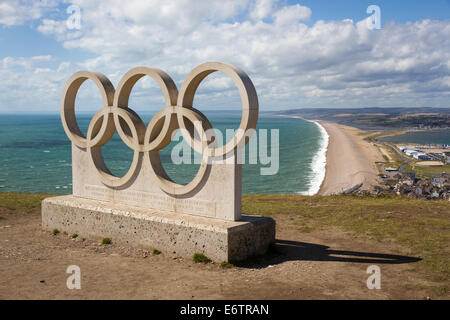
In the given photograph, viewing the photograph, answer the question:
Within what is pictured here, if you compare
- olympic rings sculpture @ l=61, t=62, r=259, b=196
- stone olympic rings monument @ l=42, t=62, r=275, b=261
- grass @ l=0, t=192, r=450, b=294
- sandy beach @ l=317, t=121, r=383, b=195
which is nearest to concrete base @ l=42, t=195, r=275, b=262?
stone olympic rings monument @ l=42, t=62, r=275, b=261

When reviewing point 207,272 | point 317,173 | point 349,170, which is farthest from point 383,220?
point 317,173

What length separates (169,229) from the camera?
34.6 ft

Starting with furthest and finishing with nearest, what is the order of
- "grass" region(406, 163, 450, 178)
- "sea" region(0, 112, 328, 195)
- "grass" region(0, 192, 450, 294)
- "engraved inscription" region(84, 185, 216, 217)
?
"grass" region(406, 163, 450, 178) → "sea" region(0, 112, 328, 195) → "engraved inscription" region(84, 185, 216, 217) → "grass" region(0, 192, 450, 294)

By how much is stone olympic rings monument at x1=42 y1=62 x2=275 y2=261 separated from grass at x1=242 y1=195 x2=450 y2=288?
3.91 metres

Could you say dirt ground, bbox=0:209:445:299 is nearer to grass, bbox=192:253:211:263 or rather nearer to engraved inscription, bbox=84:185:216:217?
grass, bbox=192:253:211:263

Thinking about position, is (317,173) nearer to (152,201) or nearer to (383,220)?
(383,220)

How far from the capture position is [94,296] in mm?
7867

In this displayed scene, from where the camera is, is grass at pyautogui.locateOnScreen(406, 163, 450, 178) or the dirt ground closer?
the dirt ground

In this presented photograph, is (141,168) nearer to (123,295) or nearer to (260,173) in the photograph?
(123,295)

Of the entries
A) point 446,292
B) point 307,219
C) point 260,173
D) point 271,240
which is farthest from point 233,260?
point 260,173

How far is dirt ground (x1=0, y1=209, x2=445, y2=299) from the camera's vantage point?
26.3 ft

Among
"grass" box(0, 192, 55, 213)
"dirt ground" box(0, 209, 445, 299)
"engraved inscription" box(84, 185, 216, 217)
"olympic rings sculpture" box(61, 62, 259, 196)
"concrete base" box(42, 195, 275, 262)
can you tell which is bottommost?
"dirt ground" box(0, 209, 445, 299)

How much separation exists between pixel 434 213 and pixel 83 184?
41.9ft
